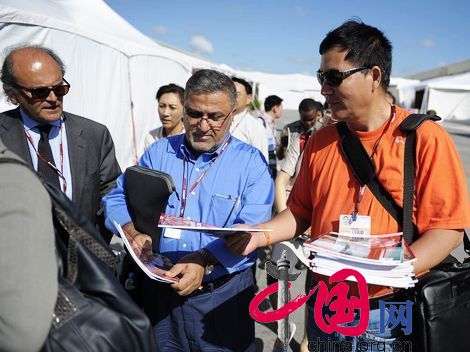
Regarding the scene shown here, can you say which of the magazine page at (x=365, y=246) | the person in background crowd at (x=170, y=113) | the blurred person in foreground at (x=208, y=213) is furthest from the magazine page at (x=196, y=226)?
the person in background crowd at (x=170, y=113)

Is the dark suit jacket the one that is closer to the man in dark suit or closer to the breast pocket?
the man in dark suit

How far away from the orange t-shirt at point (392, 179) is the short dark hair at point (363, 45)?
0.22m

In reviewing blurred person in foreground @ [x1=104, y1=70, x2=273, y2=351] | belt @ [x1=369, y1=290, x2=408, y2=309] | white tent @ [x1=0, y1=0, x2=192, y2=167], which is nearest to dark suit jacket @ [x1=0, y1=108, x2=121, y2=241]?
blurred person in foreground @ [x1=104, y1=70, x2=273, y2=351]

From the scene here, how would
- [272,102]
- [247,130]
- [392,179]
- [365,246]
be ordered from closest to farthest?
[365,246] → [392,179] → [247,130] → [272,102]

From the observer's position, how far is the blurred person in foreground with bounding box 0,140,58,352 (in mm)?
931

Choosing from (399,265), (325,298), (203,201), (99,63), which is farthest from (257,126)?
(99,63)

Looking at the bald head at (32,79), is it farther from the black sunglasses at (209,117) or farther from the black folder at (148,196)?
the black sunglasses at (209,117)

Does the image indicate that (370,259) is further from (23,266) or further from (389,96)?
(389,96)

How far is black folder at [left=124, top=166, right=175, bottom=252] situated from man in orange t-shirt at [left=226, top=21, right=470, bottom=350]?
38 cm

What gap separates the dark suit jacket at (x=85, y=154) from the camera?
230 centimetres

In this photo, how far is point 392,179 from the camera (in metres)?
1.58

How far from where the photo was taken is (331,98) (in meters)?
1.68

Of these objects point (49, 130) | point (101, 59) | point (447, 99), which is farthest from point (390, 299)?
point (447, 99)

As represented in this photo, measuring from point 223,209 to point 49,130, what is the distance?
3.92 ft
